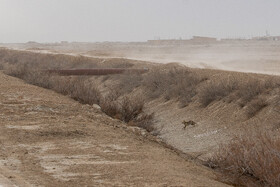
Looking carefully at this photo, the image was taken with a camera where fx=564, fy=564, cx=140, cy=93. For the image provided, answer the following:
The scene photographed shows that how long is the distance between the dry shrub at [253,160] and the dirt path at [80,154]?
516mm

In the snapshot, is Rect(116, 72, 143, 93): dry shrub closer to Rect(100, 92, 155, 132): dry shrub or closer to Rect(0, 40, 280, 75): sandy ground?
Rect(0, 40, 280, 75): sandy ground

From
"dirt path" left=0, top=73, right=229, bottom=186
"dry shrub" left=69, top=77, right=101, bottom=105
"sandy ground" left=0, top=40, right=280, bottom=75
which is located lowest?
"sandy ground" left=0, top=40, right=280, bottom=75

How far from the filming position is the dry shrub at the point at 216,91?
23.9 m

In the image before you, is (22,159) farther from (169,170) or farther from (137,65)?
(137,65)

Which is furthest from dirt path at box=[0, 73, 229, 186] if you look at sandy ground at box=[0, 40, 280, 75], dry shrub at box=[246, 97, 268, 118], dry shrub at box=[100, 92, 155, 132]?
sandy ground at box=[0, 40, 280, 75]

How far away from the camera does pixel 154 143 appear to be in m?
14.5

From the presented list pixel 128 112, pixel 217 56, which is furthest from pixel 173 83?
pixel 217 56

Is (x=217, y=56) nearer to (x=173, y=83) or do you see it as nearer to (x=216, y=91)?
(x=173, y=83)

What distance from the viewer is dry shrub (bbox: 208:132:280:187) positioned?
9775mm

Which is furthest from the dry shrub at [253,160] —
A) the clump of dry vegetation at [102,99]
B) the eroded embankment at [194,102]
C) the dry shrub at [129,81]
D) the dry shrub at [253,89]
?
the dry shrub at [129,81]

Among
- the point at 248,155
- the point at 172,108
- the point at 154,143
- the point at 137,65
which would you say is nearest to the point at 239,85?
the point at 172,108

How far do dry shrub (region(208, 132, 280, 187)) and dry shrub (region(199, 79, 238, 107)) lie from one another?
1147 centimetres

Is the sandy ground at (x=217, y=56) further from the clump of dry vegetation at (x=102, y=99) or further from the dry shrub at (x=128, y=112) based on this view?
the dry shrub at (x=128, y=112)

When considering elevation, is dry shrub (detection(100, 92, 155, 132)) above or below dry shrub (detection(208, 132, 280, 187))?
below
